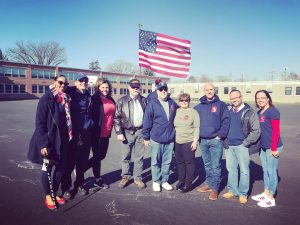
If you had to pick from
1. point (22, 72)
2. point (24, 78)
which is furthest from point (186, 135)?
point (22, 72)

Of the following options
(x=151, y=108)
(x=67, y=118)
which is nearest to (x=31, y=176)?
(x=67, y=118)

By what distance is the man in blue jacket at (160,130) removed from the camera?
17.6 ft

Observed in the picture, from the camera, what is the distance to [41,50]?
7769 centimetres

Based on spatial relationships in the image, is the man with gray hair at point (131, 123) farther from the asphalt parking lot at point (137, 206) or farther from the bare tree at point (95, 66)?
the bare tree at point (95, 66)

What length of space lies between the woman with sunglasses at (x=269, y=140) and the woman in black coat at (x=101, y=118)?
9.70ft

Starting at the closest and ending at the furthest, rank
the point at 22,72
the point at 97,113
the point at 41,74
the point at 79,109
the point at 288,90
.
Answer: the point at 79,109 < the point at 97,113 < the point at 22,72 < the point at 41,74 < the point at 288,90

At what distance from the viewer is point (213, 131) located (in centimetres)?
505

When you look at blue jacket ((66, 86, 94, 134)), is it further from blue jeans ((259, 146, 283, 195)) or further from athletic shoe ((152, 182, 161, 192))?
blue jeans ((259, 146, 283, 195))

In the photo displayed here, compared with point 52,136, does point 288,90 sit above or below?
above

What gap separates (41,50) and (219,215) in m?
83.4

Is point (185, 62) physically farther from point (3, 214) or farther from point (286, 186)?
point (3, 214)

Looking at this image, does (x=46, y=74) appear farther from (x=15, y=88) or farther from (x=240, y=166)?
(x=240, y=166)

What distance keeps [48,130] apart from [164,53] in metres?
4.85

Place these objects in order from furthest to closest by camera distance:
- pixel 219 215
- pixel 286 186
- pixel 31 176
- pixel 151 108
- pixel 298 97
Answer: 1. pixel 298 97
2. pixel 31 176
3. pixel 286 186
4. pixel 151 108
5. pixel 219 215
